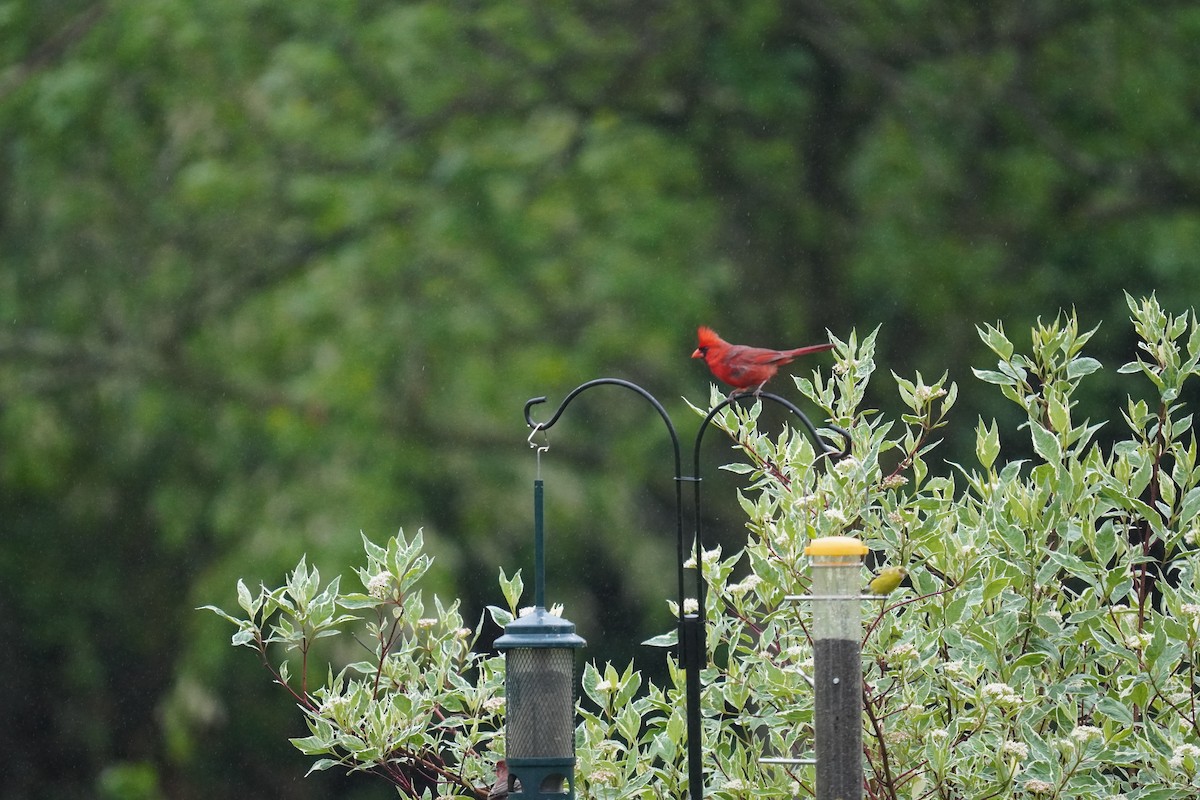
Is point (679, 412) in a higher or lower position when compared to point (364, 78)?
lower

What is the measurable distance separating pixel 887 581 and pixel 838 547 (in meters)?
0.19

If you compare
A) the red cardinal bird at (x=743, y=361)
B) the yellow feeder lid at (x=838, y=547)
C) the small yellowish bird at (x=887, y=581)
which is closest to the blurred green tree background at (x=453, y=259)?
the red cardinal bird at (x=743, y=361)

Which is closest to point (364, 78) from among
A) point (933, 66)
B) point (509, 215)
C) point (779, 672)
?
point (509, 215)

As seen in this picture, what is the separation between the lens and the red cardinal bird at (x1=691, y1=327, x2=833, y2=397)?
2.36 metres

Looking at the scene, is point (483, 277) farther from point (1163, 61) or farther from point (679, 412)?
point (1163, 61)

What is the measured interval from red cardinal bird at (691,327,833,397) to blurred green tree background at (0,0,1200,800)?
9.18 feet

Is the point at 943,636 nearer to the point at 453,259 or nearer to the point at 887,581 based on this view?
the point at 887,581

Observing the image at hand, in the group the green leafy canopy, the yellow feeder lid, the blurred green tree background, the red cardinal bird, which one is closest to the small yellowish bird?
the green leafy canopy

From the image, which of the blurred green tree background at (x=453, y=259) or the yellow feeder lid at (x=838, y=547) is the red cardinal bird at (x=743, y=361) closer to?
the yellow feeder lid at (x=838, y=547)

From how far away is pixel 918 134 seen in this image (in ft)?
18.4

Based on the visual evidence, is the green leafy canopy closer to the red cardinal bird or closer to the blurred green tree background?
the red cardinal bird

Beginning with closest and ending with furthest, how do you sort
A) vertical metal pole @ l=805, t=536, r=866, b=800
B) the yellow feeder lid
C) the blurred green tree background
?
the yellow feeder lid
vertical metal pole @ l=805, t=536, r=866, b=800
the blurred green tree background

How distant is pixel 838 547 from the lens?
180 cm

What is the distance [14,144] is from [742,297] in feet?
9.50
